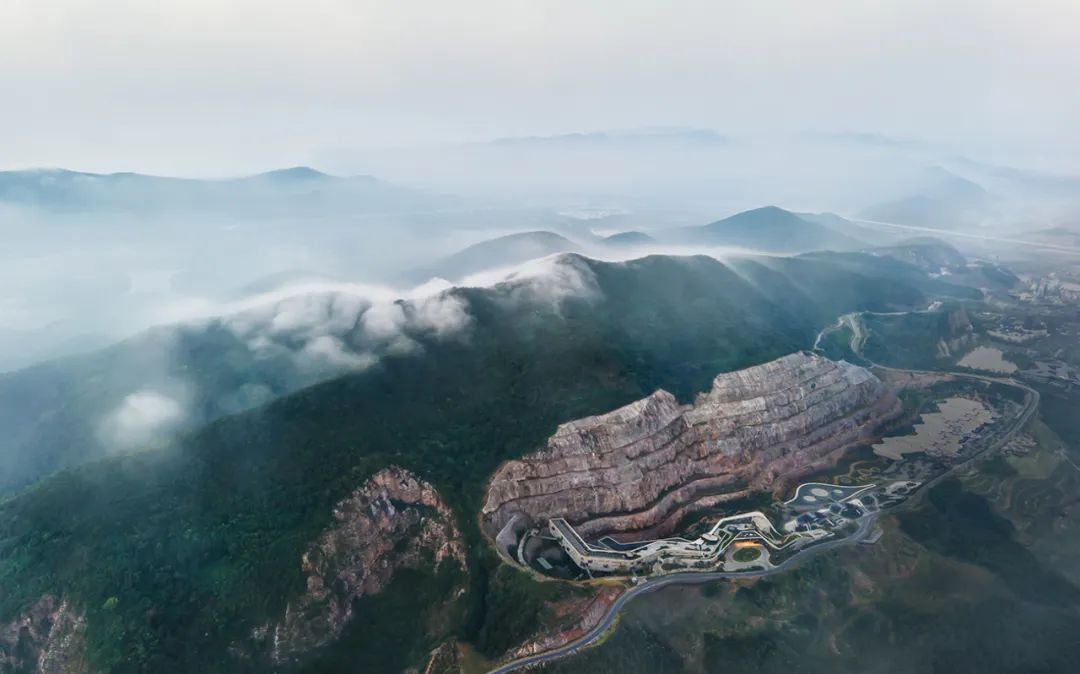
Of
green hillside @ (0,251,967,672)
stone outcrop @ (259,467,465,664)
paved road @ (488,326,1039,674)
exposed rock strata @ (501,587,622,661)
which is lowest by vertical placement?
paved road @ (488,326,1039,674)

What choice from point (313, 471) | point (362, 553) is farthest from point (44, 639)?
point (362, 553)

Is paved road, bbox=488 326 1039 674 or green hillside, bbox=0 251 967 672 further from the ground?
green hillside, bbox=0 251 967 672

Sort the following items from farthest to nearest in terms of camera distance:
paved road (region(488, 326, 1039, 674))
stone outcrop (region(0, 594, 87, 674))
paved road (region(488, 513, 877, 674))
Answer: paved road (region(488, 326, 1039, 674))
paved road (region(488, 513, 877, 674))
stone outcrop (region(0, 594, 87, 674))

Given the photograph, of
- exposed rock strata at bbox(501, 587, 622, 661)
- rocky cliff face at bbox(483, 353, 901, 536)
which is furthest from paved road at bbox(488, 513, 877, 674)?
rocky cliff face at bbox(483, 353, 901, 536)

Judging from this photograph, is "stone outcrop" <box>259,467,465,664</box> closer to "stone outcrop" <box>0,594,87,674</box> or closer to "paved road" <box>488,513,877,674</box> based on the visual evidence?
"paved road" <box>488,513,877,674</box>

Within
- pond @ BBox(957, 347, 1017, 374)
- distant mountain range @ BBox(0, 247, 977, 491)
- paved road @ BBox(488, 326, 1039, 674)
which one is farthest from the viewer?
pond @ BBox(957, 347, 1017, 374)

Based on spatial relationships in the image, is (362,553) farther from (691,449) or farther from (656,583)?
(691,449)

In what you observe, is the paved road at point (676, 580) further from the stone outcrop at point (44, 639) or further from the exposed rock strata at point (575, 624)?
the stone outcrop at point (44, 639)
